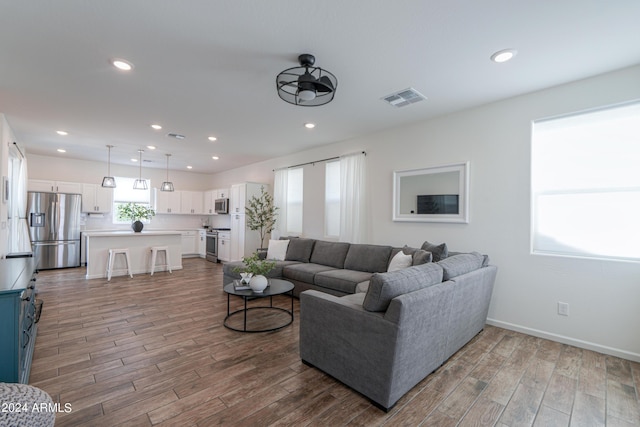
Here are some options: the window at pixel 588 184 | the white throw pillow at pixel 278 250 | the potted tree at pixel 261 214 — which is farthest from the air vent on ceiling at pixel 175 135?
the window at pixel 588 184

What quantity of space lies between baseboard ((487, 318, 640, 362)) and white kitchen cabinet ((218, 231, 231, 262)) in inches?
236

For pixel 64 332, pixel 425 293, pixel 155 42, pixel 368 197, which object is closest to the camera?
pixel 425 293

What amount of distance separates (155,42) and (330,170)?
3.56m

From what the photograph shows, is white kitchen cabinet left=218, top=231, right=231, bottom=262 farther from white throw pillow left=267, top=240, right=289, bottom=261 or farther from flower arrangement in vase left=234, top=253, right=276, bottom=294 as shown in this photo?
flower arrangement in vase left=234, top=253, right=276, bottom=294

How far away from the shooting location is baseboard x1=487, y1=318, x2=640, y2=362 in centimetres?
262

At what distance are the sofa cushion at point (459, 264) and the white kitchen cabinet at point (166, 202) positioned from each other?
8.13 meters

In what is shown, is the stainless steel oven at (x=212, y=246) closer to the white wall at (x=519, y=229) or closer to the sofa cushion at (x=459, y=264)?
the white wall at (x=519, y=229)

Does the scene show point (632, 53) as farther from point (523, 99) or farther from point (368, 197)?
point (368, 197)

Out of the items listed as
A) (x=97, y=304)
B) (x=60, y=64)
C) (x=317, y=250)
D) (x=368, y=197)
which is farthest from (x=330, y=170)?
(x=97, y=304)

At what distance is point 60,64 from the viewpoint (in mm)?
2639

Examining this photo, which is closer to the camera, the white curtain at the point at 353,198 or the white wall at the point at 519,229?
the white wall at the point at 519,229

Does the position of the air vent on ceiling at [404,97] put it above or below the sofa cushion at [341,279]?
above

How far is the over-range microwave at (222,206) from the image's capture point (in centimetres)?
777

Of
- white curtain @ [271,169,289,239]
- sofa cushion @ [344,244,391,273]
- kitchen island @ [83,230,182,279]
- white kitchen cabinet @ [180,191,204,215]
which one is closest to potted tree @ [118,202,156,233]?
kitchen island @ [83,230,182,279]
